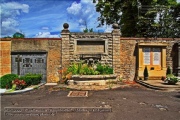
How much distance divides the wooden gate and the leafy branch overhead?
10838mm

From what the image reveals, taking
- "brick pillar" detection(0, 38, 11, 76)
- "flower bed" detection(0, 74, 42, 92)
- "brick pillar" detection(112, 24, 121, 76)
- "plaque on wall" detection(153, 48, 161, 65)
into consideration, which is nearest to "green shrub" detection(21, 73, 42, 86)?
"flower bed" detection(0, 74, 42, 92)

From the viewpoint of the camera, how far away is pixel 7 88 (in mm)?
10234

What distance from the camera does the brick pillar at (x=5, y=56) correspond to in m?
13.1

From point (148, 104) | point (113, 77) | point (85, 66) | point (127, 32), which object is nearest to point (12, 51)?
point (85, 66)

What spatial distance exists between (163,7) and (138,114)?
56.8 ft

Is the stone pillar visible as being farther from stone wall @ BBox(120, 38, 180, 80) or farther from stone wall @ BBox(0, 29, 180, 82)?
stone wall @ BBox(120, 38, 180, 80)

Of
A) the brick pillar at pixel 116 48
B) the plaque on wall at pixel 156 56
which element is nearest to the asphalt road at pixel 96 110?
the brick pillar at pixel 116 48

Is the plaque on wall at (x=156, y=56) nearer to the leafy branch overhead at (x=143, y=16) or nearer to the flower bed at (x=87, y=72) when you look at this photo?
the flower bed at (x=87, y=72)

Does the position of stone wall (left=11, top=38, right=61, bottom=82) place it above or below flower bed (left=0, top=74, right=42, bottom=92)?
above

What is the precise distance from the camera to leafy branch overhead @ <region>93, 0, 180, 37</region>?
19703 millimetres

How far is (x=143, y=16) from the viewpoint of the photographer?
20219 millimetres

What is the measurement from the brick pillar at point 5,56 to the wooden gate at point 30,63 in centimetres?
32

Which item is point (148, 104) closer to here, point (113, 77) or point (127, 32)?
point (113, 77)

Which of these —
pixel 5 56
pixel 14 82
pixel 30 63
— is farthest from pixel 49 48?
pixel 14 82
